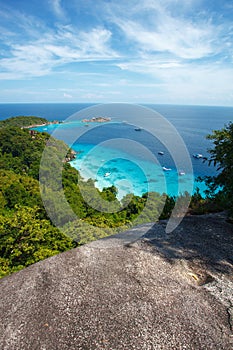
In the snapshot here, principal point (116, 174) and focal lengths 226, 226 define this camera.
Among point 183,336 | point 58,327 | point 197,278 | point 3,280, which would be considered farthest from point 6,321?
point 197,278

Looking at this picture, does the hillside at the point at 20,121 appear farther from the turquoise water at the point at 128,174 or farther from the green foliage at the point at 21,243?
the green foliage at the point at 21,243

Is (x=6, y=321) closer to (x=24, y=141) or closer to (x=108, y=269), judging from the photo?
(x=108, y=269)

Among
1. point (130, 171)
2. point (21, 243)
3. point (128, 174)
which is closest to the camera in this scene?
point (21, 243)

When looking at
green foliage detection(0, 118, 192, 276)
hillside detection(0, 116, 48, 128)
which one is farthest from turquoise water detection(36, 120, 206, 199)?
hillside detection(0, 116, 48, 128)

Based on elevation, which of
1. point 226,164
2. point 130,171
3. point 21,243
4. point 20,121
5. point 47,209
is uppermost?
point 226,164

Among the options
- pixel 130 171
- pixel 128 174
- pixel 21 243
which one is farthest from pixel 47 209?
pixel 130 171

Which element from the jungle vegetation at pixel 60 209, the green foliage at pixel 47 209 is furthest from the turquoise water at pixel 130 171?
the jungle vegetation at pixel 60 209

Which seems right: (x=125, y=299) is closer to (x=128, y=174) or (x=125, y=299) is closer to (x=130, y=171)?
(x=128, y=174)

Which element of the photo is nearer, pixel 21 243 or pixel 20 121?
pixel 21 243

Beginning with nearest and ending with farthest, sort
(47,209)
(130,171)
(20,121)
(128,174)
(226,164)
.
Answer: (226,164) → (47,209) → (128,174) → (130,171) → (20,121)
